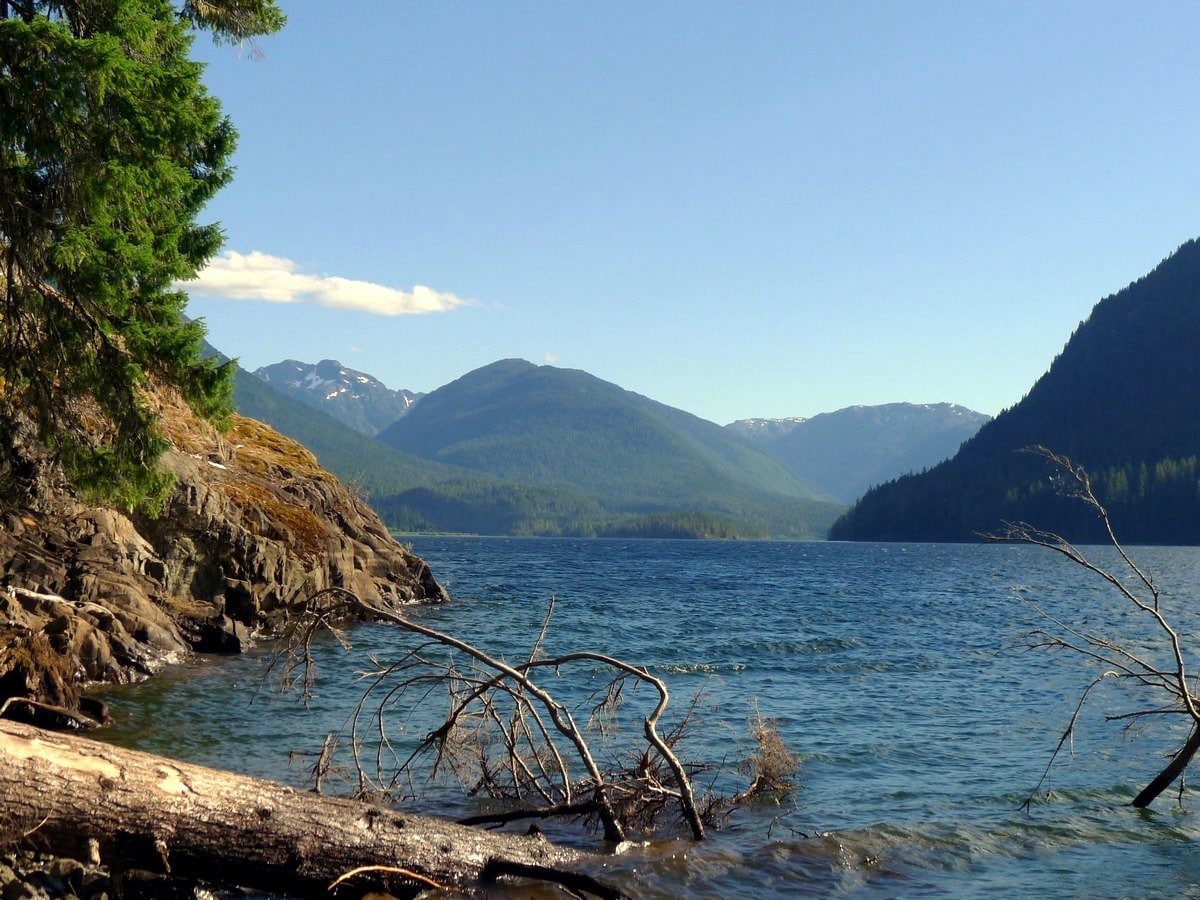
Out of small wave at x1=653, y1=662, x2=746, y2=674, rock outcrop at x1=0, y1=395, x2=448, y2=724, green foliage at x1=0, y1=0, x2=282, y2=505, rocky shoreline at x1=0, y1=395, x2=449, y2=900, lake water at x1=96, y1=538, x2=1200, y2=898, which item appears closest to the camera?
lake water at x1=96, y1=538, x2=1200, y2=898

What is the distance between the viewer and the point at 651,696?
66.2ft

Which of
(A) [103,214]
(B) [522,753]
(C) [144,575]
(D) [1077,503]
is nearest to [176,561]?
(C) [144,575]

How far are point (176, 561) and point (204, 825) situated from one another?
63.1 ft

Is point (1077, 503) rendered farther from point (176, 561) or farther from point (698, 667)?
point (176, 561)

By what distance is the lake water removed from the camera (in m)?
10.4

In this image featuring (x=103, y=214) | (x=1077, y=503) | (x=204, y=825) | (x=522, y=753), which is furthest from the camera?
(x=1077, y=503)

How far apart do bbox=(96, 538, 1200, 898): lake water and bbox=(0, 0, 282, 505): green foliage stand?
4.50 metres

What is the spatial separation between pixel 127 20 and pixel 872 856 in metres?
12.9

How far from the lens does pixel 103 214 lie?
38.9ft

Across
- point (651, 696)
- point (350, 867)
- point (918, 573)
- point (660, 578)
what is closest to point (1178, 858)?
point (350, 867)

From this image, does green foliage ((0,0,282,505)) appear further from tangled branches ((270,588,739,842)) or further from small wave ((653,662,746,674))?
small wave ((653,662,746,674))

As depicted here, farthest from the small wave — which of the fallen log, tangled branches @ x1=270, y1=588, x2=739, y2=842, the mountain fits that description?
the mountain

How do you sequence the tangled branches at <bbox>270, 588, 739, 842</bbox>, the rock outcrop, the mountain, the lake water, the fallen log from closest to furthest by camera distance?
the fallen log
the tangled branches at <bbox>270, 588, 739, 842</bbox>
the lake water
the rock outcrop
the mountain

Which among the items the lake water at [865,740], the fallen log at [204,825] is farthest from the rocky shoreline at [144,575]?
the lake water at [865,740]
